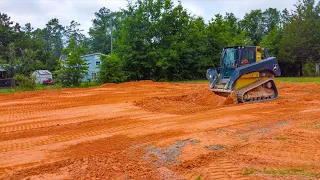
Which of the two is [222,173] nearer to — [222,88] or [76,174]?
[76,174]

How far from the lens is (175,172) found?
532cm

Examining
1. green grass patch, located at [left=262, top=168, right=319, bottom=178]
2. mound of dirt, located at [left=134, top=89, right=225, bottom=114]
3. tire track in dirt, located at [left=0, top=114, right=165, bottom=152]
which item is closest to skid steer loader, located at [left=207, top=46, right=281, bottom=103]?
mound of dirt, located at [left=134, top=89, right=225, bottom=114]

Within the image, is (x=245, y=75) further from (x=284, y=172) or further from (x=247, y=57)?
(x=284, y=172)

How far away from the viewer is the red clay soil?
212 inches

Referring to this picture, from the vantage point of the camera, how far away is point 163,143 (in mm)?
7141

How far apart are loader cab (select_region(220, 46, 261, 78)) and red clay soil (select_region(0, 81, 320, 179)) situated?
2.42 meters

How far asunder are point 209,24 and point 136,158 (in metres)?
33.7

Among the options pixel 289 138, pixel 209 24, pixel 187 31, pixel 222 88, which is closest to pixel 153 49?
pixel 187 31

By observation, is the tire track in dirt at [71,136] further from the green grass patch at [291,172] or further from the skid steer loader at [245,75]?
the skid steer loader at [245,75]

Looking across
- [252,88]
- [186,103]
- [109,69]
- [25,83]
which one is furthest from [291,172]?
[109,69]

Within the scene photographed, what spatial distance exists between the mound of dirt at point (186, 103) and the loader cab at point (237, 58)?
4.29 feet

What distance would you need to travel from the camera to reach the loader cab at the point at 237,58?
14016mm

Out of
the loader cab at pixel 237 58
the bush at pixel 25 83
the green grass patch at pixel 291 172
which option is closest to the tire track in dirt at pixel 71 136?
the green grass patch at pixel 291 172

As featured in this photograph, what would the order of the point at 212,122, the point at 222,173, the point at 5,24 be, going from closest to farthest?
the point at 222,173 < the point at 212,122 < the point at 5,24
